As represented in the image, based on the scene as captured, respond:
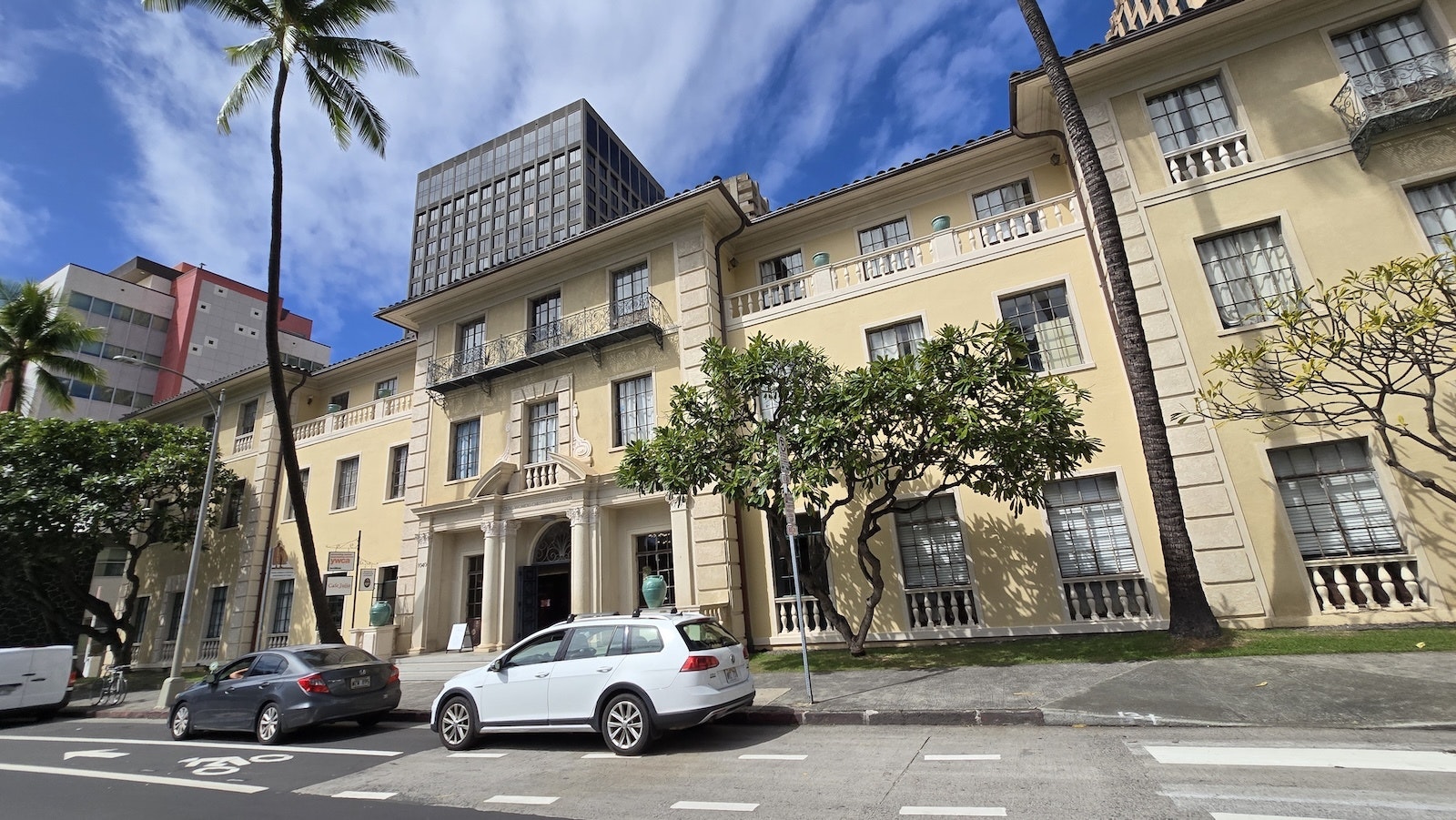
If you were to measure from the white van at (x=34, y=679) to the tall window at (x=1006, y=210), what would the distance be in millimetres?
24286

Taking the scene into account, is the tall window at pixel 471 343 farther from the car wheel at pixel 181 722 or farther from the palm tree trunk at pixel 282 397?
the car wheel at pixel 181 722

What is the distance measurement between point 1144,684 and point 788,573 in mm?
7787

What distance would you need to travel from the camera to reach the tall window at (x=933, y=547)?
13172mm

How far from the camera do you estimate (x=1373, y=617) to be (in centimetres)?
973

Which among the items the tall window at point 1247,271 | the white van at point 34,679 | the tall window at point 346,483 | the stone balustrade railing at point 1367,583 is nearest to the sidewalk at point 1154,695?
the stone balustrade railing at point 1367,583

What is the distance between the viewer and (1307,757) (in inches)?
209

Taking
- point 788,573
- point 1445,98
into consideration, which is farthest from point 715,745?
point 1445,98

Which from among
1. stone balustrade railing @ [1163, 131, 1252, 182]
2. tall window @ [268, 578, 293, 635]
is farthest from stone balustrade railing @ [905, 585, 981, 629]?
tall window @ [268, 578, 293, 635]

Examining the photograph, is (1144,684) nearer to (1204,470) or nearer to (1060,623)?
(1060,623)

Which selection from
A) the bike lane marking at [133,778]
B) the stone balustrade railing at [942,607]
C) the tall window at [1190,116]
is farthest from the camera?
the stone balustrade railing at [942,607]

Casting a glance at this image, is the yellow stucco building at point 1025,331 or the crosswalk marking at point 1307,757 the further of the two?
the yellow stucco building at point 1025,331

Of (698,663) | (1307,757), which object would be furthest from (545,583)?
(1307,757)

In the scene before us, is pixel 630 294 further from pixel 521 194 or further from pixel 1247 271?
pixel 521 194

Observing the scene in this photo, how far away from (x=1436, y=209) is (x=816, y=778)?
1404 centimetres
